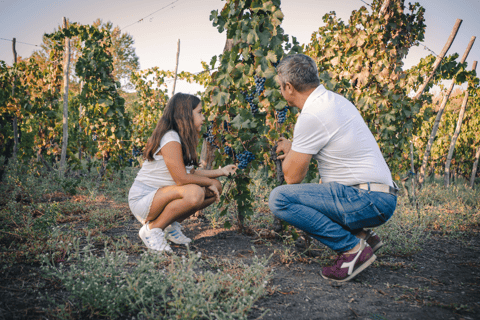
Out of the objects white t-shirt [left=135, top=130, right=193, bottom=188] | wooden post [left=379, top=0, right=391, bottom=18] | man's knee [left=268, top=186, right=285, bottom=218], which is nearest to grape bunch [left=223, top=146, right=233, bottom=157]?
white t-shirt [left=135, top=130, right=193, bottom=188]

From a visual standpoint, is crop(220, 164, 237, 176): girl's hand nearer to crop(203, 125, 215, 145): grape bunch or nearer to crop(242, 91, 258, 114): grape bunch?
crop(203, 125, 215, 145): grape bunch

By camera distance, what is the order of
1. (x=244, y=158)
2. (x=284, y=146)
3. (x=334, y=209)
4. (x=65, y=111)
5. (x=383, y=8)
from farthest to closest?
(x=65, y=111) < (x=383, y=8) < (x=244, y=158) < (x=284, y=146) < (x=334, y=209)

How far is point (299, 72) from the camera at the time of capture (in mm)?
1885

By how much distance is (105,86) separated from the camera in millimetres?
4488

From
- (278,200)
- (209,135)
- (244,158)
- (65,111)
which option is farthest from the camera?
(65,111)

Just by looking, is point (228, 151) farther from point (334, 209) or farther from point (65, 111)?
point (65, 111)

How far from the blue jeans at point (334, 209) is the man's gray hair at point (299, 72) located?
67 cm

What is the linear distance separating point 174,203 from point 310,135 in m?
1.16

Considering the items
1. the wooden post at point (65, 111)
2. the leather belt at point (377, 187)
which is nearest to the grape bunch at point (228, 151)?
the leather belt at point (377, 187)

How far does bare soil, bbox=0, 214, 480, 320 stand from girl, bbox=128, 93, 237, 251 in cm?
28

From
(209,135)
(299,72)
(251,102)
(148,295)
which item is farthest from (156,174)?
(299,72)

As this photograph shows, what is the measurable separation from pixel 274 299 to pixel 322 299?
0.28 m

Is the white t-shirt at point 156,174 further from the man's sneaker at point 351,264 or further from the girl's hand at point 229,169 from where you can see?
the man's sneaker at point 351,264

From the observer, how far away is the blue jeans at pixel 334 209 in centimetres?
185
